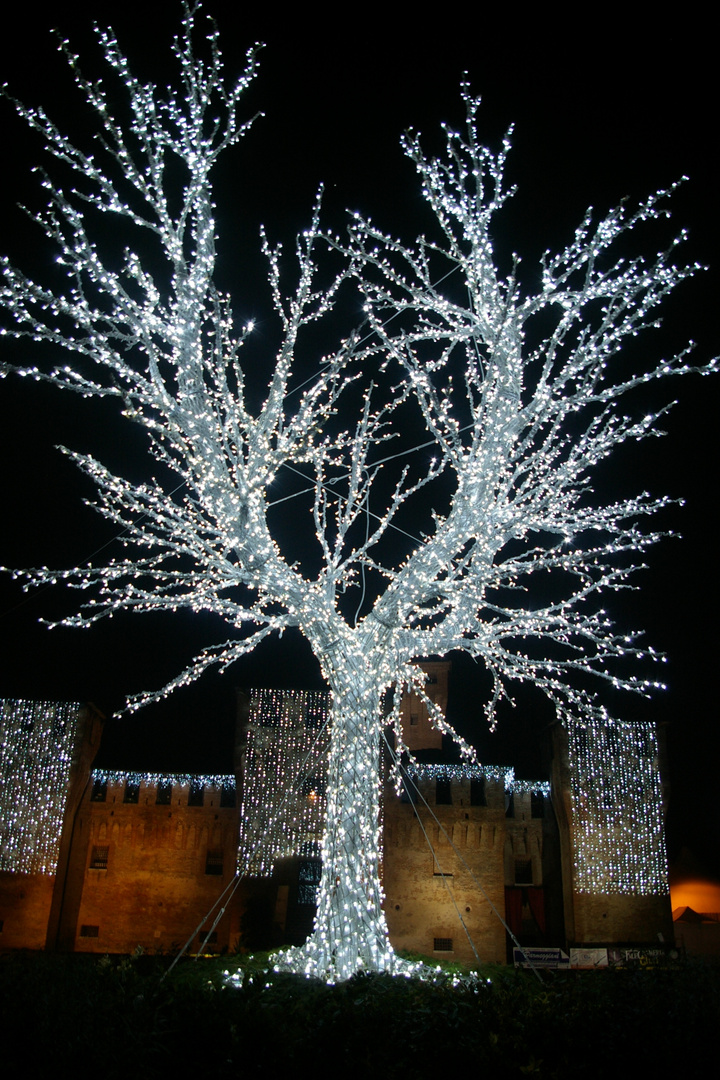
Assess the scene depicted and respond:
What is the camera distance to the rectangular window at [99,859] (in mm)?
22703

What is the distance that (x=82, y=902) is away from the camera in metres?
22.2

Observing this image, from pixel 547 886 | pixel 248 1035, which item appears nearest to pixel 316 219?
pixel 248 1035

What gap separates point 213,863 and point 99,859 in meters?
3.50

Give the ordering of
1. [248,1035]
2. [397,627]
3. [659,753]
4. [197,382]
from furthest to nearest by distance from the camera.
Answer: [659,753] → [397,627] → [197,382] → [248,1035]

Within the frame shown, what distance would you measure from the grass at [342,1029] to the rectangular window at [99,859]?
802 inches

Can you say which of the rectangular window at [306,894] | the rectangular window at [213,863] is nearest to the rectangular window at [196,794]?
the rectangular window at [213,863]

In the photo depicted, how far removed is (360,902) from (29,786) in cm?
1742

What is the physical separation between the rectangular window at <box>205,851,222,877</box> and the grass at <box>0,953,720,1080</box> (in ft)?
64.6

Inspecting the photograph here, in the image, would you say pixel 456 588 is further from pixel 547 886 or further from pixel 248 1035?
pixel 547 886

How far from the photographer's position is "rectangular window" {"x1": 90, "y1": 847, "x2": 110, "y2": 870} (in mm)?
22703

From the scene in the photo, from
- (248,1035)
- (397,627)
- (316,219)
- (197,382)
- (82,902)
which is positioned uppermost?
(316,219)

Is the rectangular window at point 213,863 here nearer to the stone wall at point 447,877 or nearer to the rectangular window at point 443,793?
the stone wall at point 447,877

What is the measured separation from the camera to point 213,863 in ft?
74.6

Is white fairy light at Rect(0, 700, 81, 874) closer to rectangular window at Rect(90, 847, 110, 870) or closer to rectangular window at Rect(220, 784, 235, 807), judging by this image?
rectangular window at Rect(90, 847, 110, 870)
